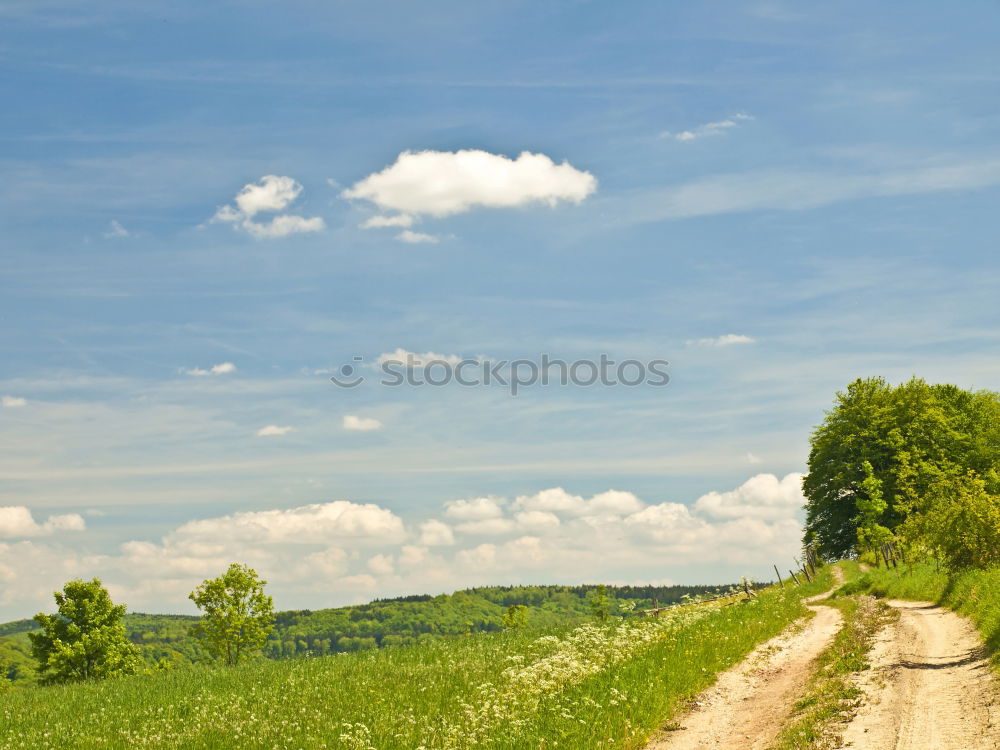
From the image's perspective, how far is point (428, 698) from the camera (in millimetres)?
19750

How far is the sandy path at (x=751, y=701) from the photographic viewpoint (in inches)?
599

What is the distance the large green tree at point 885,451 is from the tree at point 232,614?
5042 centimetres

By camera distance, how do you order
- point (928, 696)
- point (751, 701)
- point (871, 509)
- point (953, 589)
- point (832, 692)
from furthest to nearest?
point (871, 509), point (953, 589), point (751, 701), point (832, 692), point (928, 696)

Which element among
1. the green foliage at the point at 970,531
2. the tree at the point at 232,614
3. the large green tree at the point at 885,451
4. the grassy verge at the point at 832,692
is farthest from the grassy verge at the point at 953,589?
the tree at the point at 232,614

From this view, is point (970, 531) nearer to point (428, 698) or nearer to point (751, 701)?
point (751, 701)

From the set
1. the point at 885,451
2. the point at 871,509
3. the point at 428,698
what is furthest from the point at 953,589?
the point at 885,451

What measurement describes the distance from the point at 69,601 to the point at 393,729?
58455mm

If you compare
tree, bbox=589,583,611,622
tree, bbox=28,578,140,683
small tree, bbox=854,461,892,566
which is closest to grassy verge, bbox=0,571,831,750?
small tree, bbox=854,461,892,566

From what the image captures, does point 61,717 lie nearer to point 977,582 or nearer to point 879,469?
point 977,582

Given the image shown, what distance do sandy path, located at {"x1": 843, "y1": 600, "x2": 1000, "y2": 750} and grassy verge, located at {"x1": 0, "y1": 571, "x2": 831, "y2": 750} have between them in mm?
3979

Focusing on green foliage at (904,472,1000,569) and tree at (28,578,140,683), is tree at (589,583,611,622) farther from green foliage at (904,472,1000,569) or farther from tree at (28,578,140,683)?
tree at (28,578,140,683)

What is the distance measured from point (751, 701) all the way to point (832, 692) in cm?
187

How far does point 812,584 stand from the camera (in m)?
52.0

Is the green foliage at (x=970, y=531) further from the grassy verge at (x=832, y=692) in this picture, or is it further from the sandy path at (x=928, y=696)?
the grassy verge at (x=832, y=692)
